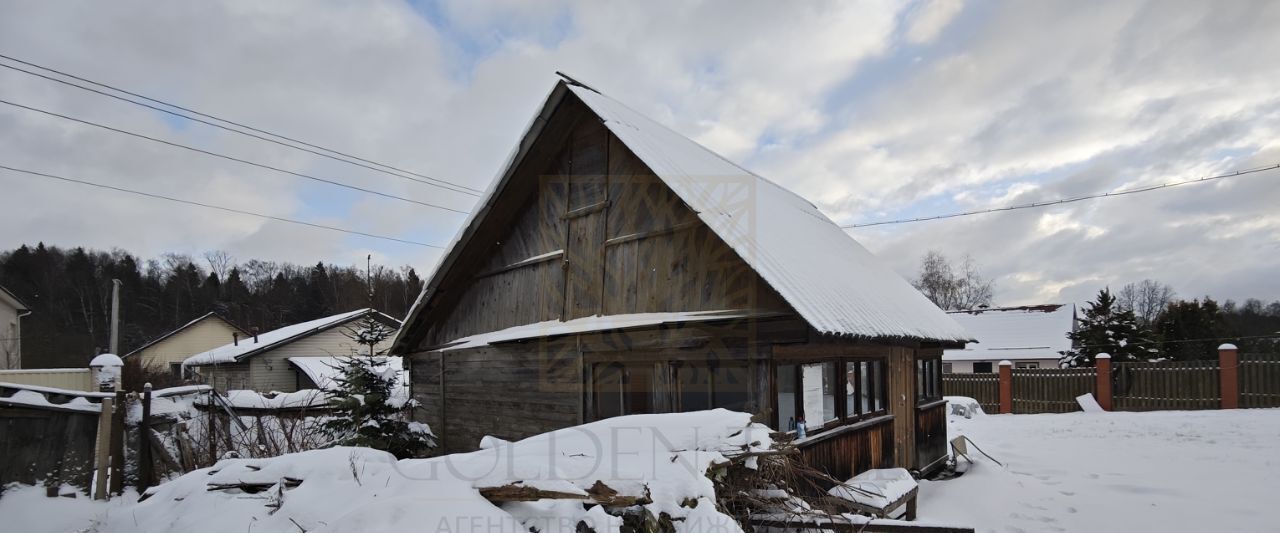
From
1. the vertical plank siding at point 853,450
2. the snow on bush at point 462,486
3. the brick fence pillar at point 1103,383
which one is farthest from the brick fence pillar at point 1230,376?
the snow on bush at point 462,486

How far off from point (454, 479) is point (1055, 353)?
34.2 metres

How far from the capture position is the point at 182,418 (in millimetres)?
9891

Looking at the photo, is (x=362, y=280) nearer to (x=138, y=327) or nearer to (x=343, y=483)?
(x=138, y=327)

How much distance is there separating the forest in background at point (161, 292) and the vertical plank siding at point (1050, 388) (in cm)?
4147

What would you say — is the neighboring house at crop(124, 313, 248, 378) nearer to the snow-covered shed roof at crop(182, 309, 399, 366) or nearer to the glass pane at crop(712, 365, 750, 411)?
the snow-covered shed roof at crop(182, 309, 399, 366)

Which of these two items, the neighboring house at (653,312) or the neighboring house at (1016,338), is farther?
the neighboring house at (1016,338)

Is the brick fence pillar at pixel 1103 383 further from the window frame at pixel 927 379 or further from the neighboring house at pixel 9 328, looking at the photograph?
the neighboring house at pixel 9 328

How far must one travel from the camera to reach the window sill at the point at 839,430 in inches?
279

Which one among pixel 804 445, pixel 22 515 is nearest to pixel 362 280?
pixel 22 515

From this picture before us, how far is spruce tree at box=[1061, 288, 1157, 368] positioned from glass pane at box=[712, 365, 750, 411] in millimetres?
20351

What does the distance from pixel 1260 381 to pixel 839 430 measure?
1643cm

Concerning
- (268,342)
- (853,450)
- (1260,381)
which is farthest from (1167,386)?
(268,342)

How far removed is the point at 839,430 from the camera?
8.10 metres

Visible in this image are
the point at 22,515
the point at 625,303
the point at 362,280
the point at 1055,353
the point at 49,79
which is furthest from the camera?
the point at 362,280
